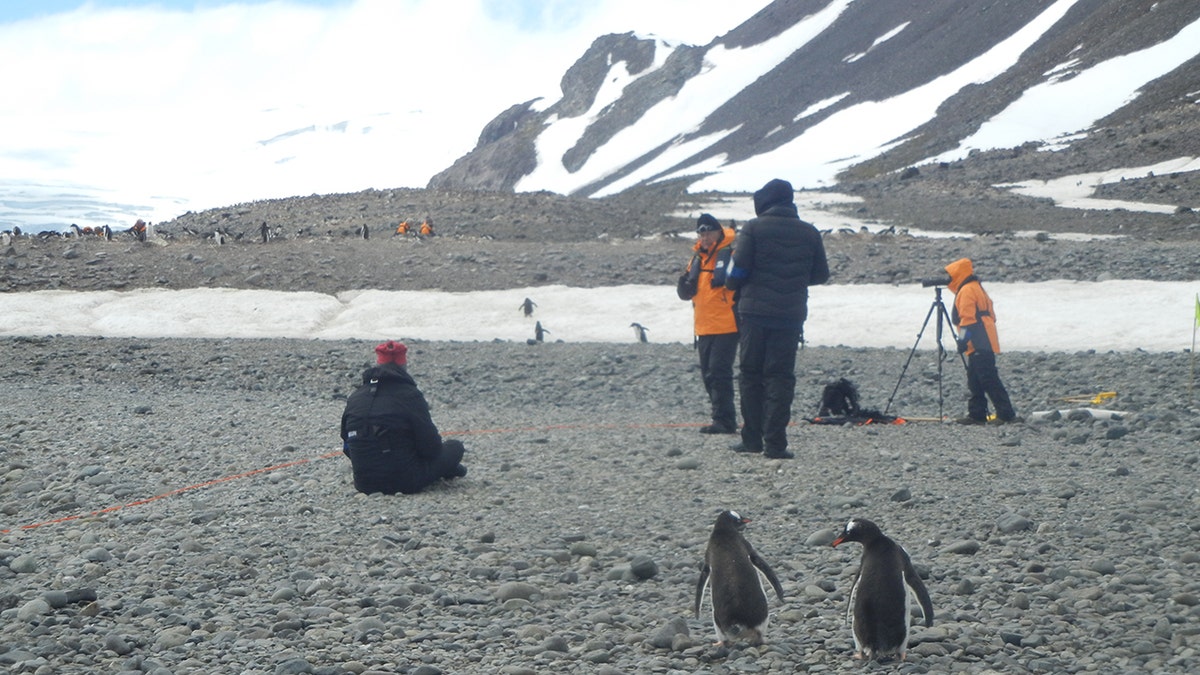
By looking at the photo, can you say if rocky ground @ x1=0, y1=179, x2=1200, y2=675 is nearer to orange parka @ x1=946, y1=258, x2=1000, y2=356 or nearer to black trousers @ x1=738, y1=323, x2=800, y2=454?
black trousers @ x1=738, y1=323, x2=800, y2=454

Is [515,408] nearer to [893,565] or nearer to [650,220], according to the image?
[893,565]

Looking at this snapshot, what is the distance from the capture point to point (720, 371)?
10.6 meters

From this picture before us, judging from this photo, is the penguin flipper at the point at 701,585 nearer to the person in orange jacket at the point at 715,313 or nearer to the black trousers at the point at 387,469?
the black trousers at the point at 387,469

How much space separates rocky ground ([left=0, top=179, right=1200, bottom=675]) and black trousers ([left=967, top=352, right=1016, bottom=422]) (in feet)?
1.10

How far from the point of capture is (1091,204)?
3581 centimetres

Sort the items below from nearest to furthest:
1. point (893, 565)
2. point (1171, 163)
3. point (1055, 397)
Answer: point (893, 565)
point (1055, 397)
point (1171, 163)

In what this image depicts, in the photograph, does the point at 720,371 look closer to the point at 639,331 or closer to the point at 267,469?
the point at 267,469

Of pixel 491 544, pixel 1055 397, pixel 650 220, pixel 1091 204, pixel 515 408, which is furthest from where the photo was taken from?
pixel 1091 204

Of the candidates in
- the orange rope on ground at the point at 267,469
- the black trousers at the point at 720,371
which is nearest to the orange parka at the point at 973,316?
the black trousers at the point at 720,371

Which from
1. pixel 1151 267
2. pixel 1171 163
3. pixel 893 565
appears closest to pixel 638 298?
pixel 1151 267

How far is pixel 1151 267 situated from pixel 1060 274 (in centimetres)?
142

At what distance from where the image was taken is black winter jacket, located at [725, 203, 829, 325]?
908cm

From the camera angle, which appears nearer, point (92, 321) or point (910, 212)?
point (92, 321)

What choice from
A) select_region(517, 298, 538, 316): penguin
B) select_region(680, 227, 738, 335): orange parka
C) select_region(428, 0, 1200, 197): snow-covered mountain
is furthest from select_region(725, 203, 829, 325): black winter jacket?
select_region(428, 0, 1200, 197): snow-covered mountain
